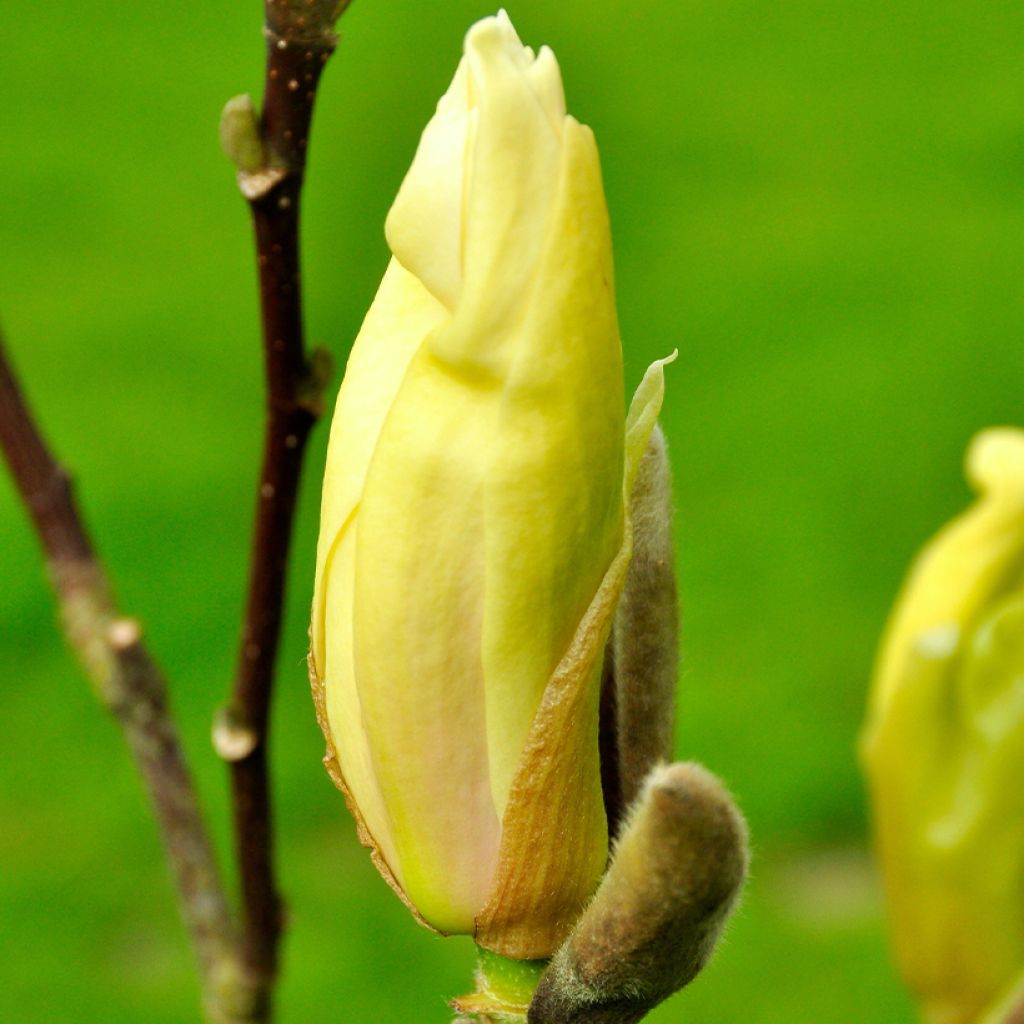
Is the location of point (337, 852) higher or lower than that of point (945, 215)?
lower

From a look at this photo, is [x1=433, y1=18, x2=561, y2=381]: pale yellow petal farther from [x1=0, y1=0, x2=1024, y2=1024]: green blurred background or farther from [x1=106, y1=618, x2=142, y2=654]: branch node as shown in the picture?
[x1=0, y1=0, x2=1024, y2=1024]: green blurred background

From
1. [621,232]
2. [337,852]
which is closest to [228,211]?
[621,232]

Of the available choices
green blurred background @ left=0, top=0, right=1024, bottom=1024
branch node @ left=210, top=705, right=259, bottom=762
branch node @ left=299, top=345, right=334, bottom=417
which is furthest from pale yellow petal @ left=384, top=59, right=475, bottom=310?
green blurred background @ left=0, top=0, right=1024, bottom=1024

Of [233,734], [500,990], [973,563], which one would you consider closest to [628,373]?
[973,563]

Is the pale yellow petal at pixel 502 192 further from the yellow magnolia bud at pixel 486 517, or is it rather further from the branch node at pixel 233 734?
the branch node at pixel 233 734

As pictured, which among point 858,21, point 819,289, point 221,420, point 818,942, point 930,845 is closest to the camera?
point 930,845

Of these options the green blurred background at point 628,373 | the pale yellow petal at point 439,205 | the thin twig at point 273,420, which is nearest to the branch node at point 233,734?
the thin twig at point 273,420

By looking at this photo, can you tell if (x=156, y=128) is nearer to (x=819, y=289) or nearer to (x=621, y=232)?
(x=621, y=232)

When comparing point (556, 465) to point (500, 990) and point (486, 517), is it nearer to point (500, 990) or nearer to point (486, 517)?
point (486, 517)
